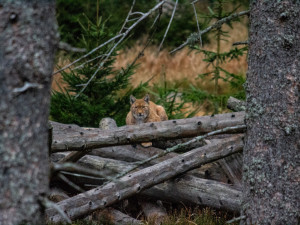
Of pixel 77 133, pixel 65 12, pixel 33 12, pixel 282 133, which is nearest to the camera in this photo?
pixel 33 12

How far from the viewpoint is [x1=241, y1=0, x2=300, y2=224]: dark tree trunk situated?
4137mm

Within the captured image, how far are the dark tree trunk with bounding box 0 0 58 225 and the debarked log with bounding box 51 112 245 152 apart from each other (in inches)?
104

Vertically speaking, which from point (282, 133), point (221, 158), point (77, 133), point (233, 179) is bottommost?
point (233, 179)

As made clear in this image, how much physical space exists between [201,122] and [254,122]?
1.70 meters

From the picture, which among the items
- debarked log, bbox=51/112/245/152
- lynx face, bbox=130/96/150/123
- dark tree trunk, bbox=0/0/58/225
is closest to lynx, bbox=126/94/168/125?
lynx face, bbox=130/96/150/123

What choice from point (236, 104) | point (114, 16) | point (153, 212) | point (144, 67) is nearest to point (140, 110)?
point (236, 104)

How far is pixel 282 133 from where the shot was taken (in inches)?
164

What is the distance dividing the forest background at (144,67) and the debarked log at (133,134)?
6.90 feet

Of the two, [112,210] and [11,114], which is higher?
[11,114]

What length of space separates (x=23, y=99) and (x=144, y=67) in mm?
11516

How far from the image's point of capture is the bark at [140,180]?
18.0ft

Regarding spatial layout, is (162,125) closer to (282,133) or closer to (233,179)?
(233,179)

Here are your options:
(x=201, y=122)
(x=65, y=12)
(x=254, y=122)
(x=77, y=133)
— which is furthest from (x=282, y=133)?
(x=65, y=12)

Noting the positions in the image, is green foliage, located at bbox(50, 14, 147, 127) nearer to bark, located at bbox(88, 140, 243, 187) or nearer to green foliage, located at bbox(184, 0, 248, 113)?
green foliage, located at bbox(184, 0, 248, 113)
